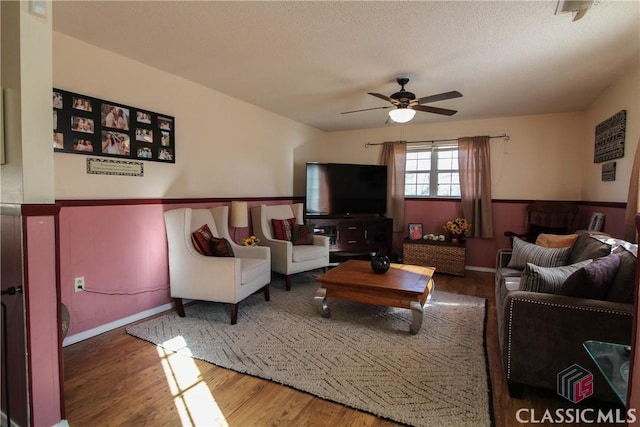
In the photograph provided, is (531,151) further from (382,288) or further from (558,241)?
(382,288)

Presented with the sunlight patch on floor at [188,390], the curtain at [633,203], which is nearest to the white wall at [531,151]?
the curtain at [633,203]

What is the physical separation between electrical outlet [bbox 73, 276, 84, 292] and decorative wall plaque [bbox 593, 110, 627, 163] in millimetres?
4729

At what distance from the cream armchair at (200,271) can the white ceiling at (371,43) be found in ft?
4.62

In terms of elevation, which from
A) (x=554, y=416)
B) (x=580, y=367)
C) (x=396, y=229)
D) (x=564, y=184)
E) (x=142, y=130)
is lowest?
(x=554, y=416)

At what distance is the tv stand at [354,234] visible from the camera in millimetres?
4801

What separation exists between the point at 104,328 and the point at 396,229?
4054 millimetres

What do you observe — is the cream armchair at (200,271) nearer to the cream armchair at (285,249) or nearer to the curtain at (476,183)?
the cream armchair at (285,249)

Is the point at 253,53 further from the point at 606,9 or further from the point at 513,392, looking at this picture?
the point at 513,392

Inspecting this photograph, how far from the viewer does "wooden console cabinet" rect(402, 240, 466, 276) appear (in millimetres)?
4406

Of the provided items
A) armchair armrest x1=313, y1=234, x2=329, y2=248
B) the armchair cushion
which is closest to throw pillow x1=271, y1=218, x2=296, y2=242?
the armchair cushion

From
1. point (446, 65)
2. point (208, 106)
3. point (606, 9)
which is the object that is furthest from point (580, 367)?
point (208, 106)

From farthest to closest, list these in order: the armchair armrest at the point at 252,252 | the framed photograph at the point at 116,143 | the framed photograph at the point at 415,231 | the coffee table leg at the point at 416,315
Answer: the framed photograph at the point at 415,231
the armchair armrest at the point at 252,252
the framed photograph at the point at 116,143
the coffee table leg at the point at 416,315

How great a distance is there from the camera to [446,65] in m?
2.80

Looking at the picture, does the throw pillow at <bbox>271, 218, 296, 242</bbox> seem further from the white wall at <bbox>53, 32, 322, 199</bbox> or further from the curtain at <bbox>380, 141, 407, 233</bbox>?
the curtain at <bbox>380, 141, 407, 233</bbox>
